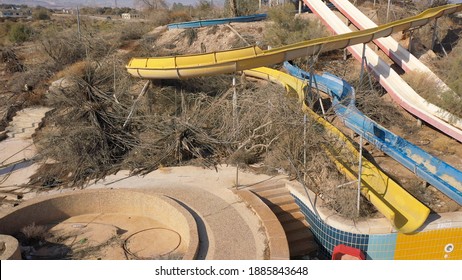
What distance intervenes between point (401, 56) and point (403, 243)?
10.2 m

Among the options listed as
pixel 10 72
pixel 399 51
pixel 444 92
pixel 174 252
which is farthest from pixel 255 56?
pixel 10 72

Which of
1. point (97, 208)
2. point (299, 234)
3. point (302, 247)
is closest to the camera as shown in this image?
point (302, 247)

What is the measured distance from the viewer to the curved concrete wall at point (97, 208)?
739 cm

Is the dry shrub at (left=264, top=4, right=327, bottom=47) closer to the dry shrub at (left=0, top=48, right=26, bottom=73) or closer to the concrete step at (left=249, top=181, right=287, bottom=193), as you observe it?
the concrete step at (left=249, top=181, right=287, bottom=193)

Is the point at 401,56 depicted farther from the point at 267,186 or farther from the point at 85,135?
the point at 85,135

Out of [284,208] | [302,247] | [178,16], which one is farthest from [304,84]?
[178,16]

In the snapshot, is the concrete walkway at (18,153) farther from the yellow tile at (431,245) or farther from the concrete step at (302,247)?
the yellow tile at (431,245)

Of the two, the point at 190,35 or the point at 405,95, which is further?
the point at 190,35

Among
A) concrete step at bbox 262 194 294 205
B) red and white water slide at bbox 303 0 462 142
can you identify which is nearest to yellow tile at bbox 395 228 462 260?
concrete step at bbox 262 194 294 205

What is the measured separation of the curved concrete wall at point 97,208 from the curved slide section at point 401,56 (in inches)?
326

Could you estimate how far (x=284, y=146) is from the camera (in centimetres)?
869

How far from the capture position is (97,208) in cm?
824

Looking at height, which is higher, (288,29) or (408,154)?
(288,29)

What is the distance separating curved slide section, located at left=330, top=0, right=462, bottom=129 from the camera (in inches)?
449
